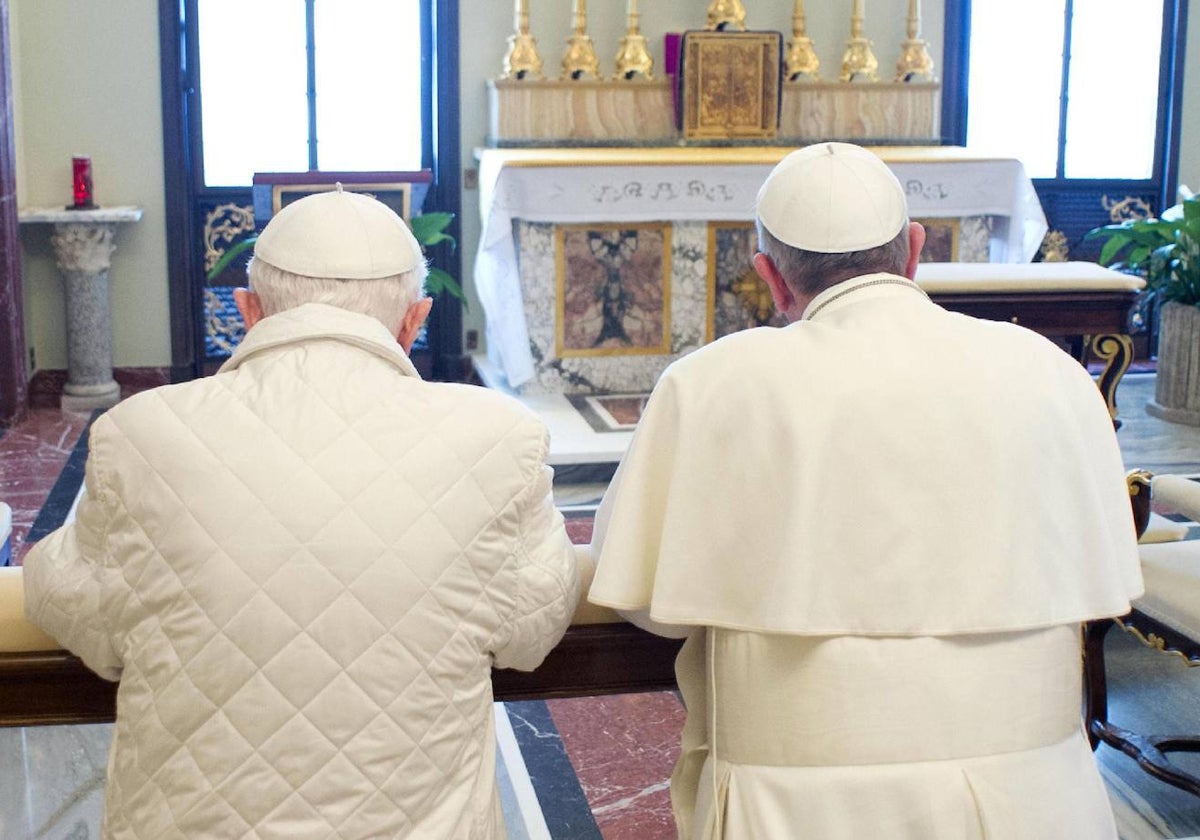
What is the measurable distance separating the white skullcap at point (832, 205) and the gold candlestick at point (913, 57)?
738 centimetres

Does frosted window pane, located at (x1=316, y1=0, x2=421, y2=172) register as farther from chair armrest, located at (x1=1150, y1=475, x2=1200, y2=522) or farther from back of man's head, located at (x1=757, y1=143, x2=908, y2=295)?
back of man's head, located at (x1=757, y1=143, x2=908, y2=295)

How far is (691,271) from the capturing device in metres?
8.45

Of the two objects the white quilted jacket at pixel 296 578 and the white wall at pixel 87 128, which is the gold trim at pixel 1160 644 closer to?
the white quilted jacket at pixel 296 578

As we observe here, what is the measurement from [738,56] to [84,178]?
3653 millimetres

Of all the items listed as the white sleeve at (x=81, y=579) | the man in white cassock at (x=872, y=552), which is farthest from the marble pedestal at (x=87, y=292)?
the man in white cassock at (x=872, y=552)

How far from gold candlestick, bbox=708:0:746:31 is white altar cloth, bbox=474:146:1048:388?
2.65 ft

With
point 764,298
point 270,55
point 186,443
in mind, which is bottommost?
point 764,298

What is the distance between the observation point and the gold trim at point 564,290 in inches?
326

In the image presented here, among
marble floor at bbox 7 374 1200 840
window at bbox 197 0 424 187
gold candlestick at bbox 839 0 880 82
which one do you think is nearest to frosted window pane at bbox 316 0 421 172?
window at bbox 197 0 424 187

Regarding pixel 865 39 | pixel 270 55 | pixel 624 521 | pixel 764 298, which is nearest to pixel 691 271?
pixel 764 298

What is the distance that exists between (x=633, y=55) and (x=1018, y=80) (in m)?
2.62

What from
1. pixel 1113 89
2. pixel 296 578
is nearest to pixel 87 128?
pixel 1113 89

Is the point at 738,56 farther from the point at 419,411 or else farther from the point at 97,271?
the point at 419,411

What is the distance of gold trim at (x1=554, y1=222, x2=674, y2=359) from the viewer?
8273 millimetres
